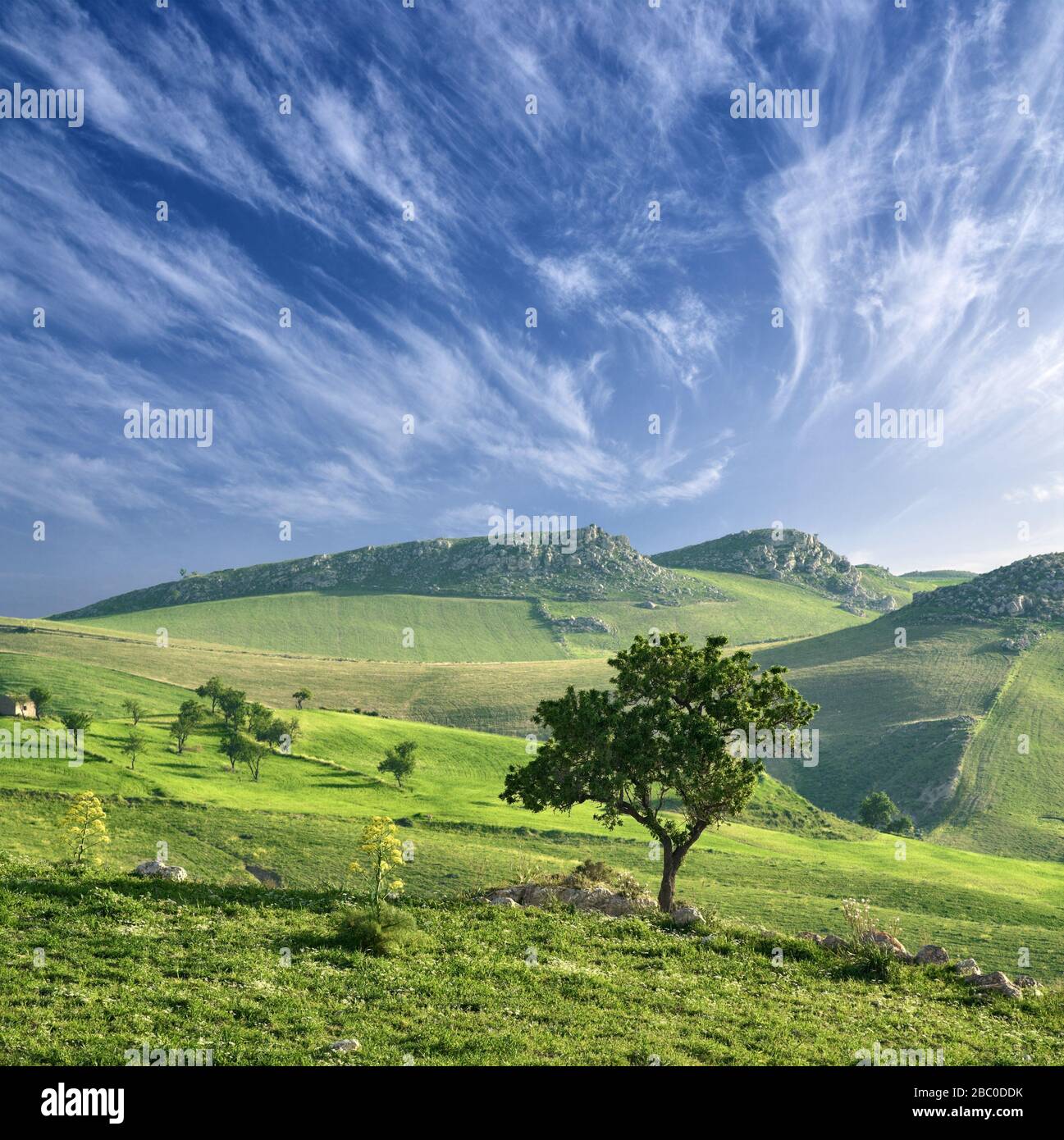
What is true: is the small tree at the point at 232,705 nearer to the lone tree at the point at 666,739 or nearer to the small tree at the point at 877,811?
the lone tree at the point at 666,739

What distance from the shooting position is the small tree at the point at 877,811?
348 ft

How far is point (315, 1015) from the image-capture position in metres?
13.8

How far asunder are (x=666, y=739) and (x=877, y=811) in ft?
290

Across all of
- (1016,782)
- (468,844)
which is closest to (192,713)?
(468,844)

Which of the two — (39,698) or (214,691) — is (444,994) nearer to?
(39,698)

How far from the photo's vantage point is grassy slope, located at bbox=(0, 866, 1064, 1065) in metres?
12.8

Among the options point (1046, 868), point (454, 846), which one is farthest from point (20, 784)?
point (1046, 868)

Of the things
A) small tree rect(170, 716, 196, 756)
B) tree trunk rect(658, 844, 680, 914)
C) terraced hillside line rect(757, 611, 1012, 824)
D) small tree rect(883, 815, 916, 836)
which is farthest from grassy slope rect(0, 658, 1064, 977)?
terraced hillside line rect(757, 611, 1012, 824)

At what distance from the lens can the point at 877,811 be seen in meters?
106

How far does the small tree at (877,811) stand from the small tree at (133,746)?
9957 centimetres

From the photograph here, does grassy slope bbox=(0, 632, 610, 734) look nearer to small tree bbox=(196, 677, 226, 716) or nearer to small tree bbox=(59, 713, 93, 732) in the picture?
small tree bbox=(196, 677, 226, 716)

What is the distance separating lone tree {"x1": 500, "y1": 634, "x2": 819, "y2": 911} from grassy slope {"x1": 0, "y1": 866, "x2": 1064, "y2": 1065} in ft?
36.3

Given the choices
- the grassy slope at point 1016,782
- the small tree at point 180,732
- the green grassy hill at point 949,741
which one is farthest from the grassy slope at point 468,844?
the green grassy hill at point 949,741

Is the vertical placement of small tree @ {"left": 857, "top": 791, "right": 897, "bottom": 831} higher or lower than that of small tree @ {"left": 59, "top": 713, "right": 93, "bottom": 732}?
lower
